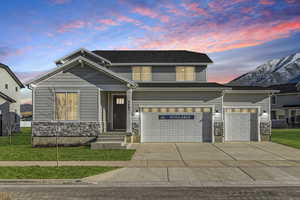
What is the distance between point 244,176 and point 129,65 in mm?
15685

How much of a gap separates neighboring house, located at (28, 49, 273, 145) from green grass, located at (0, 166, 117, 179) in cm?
634

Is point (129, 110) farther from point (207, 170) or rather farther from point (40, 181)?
point (40, 181)

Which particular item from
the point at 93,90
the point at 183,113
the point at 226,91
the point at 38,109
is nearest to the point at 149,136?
the point at 183,113

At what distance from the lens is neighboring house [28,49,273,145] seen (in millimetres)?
18391

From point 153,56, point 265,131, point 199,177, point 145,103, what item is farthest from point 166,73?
point 199,177

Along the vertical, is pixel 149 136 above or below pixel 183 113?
below

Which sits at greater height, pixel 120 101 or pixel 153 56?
pixel 153 56

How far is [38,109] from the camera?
1855 cm

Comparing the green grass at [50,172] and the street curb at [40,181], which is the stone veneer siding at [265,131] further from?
the street curb at [40,181]

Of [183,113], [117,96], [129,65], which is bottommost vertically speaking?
[183,113]

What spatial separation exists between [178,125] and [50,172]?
468 inches

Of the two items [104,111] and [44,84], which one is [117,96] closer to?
[104,111]

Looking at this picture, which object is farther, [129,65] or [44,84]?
[129,65]

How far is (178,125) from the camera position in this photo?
20.3 metres
